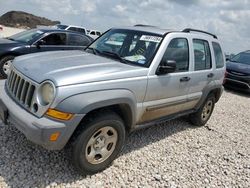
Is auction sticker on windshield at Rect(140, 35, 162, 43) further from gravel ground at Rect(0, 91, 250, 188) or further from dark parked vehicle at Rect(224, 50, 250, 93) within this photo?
dark parked vehicle at Rect(224, 50, 250, 93)

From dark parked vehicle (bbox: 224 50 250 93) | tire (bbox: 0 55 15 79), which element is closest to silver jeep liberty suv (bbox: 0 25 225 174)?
tire (bbox: 0 55 15 79)

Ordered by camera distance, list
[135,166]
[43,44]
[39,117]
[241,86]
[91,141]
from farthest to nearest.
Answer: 1. [241,86]
2. [43,44]
3. [135,166]
4. [91,141]
5. [39,117]

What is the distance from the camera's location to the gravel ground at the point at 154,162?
3.41 meters

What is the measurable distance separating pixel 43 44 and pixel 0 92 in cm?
457

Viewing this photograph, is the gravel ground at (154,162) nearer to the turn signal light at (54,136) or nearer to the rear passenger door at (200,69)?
the turn signal light at (54,136)

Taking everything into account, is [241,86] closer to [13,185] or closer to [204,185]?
[204,185]

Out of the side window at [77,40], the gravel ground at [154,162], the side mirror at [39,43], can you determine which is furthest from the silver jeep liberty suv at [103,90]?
the side window at [77,40]

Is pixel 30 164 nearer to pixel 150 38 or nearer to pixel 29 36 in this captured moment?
pixel 150 38

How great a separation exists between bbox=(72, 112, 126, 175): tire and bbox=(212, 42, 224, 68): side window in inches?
121

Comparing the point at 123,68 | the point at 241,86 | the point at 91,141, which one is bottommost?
the point at 241,86

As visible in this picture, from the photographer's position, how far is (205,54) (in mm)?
5316

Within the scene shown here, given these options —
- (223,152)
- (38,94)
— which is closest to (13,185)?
(38,94)

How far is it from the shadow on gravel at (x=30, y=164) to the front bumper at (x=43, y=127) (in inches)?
15.1

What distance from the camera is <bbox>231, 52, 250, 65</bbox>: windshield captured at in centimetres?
1190
